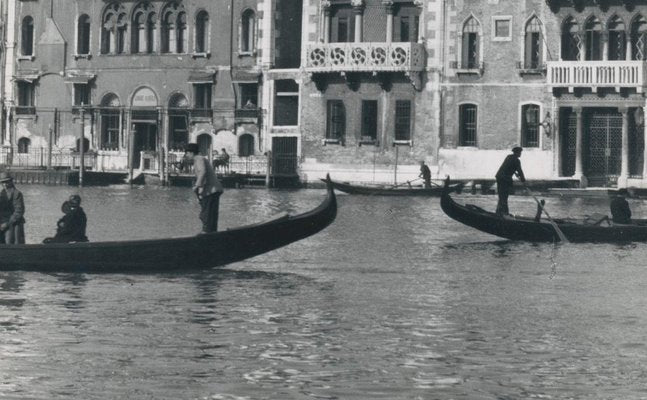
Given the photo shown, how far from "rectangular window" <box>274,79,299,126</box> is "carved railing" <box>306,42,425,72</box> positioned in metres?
1.67

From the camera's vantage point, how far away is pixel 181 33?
61250 millimetres

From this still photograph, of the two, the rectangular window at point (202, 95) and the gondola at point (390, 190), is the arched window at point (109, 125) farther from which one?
the gondola at point (390, 190)

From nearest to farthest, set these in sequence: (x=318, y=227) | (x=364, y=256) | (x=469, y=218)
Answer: (x=318, y=227) → (x=364, y=256) → (x=469, y=218)

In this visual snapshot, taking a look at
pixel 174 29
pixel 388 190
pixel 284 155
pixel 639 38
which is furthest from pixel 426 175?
pixel 174 29

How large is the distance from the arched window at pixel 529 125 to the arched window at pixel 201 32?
514 inches

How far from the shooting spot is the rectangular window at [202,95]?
60.1m

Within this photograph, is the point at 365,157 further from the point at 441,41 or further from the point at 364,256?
the point at 364,256

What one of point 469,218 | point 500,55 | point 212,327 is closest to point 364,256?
point 469,218

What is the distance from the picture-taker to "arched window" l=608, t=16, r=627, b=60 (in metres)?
52.3

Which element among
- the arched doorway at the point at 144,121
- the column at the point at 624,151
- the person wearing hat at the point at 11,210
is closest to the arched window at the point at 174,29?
the arched doorway at the point at 144,121

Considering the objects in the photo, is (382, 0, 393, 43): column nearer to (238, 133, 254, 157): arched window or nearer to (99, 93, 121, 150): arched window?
(238, 133, 254, 157): arched window

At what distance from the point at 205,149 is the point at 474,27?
37.3 feet

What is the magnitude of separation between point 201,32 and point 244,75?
2846mm

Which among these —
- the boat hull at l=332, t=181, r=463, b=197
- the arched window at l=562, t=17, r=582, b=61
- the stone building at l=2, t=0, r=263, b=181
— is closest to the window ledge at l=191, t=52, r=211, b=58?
the stone building at l=2, t=0, r=263, b=181
